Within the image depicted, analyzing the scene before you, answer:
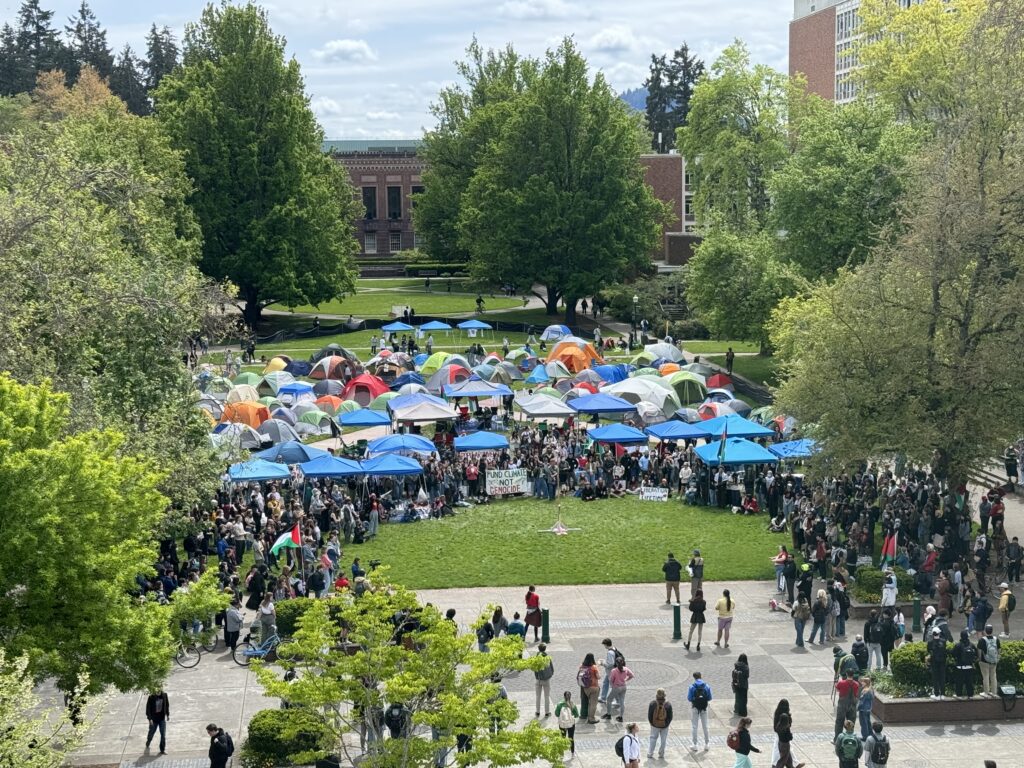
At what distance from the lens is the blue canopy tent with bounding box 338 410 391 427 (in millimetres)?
40312

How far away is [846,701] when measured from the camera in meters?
19.7

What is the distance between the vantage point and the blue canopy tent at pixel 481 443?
36188mm

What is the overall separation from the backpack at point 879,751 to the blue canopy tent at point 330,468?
691 inches

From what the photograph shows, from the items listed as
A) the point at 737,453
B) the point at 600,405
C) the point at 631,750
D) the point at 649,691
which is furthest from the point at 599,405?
the point at 631,750

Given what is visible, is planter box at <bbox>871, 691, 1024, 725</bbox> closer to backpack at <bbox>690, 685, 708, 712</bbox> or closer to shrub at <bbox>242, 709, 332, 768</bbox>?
backpack at <bbox>690, 685, 708, 712</bbox>

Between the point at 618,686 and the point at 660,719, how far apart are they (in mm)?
1680

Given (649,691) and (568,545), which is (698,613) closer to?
(649,691)

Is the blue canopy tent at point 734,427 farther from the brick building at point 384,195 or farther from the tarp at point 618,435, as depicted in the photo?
the brick building at point 384,195

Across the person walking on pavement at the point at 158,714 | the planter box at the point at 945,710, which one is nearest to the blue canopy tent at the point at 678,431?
the planter box at the point at 945,710

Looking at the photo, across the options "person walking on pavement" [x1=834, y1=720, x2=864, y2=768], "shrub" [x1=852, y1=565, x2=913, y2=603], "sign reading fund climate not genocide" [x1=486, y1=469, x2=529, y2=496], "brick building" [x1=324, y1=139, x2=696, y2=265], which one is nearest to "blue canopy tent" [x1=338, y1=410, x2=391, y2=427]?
"sign reading fund climate not genocide" [x1=486, y1=469, x2=529, y2=496]

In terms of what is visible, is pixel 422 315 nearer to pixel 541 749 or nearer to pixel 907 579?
pixel 907 579

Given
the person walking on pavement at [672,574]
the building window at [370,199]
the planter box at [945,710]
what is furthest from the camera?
the building window at [370,199]

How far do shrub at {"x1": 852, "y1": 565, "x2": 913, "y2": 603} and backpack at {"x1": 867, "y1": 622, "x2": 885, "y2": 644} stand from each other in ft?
11.7

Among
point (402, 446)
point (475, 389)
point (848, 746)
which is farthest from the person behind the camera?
point (475, 389)
